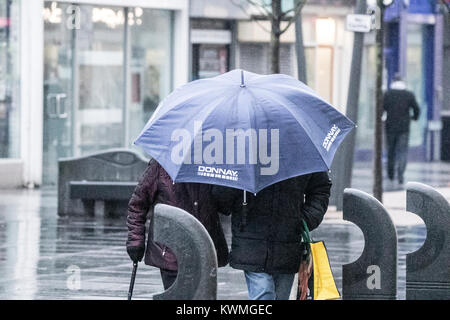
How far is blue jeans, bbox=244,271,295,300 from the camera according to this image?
6426mm

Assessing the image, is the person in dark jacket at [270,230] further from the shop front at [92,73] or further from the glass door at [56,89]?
the glass door at [56,89]

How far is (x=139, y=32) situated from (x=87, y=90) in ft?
5.69

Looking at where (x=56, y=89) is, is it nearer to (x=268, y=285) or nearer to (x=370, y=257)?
(x=370, y=257)

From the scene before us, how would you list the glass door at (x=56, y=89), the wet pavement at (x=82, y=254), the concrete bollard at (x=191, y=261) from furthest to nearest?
the glass door at (x=56, y=89)
the wet pavement at (x=82, y=254)
the concrete bollard at (x=191, y=261)

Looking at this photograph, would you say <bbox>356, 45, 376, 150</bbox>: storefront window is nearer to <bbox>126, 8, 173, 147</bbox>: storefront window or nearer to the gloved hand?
<bbox>126, 8, 173, 147</bbox>: storefront window

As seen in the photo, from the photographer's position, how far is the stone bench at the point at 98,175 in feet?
50.9

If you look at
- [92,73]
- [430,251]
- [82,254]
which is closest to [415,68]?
[92,73]

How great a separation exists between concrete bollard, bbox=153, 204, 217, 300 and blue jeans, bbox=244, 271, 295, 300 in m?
0.69

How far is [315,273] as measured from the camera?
654 cm

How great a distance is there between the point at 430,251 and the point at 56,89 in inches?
542

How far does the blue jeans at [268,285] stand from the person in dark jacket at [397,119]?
16.5m

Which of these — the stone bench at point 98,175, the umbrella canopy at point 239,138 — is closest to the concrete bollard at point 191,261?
the umbrella canopy at point 239,138

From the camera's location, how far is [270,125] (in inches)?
253
